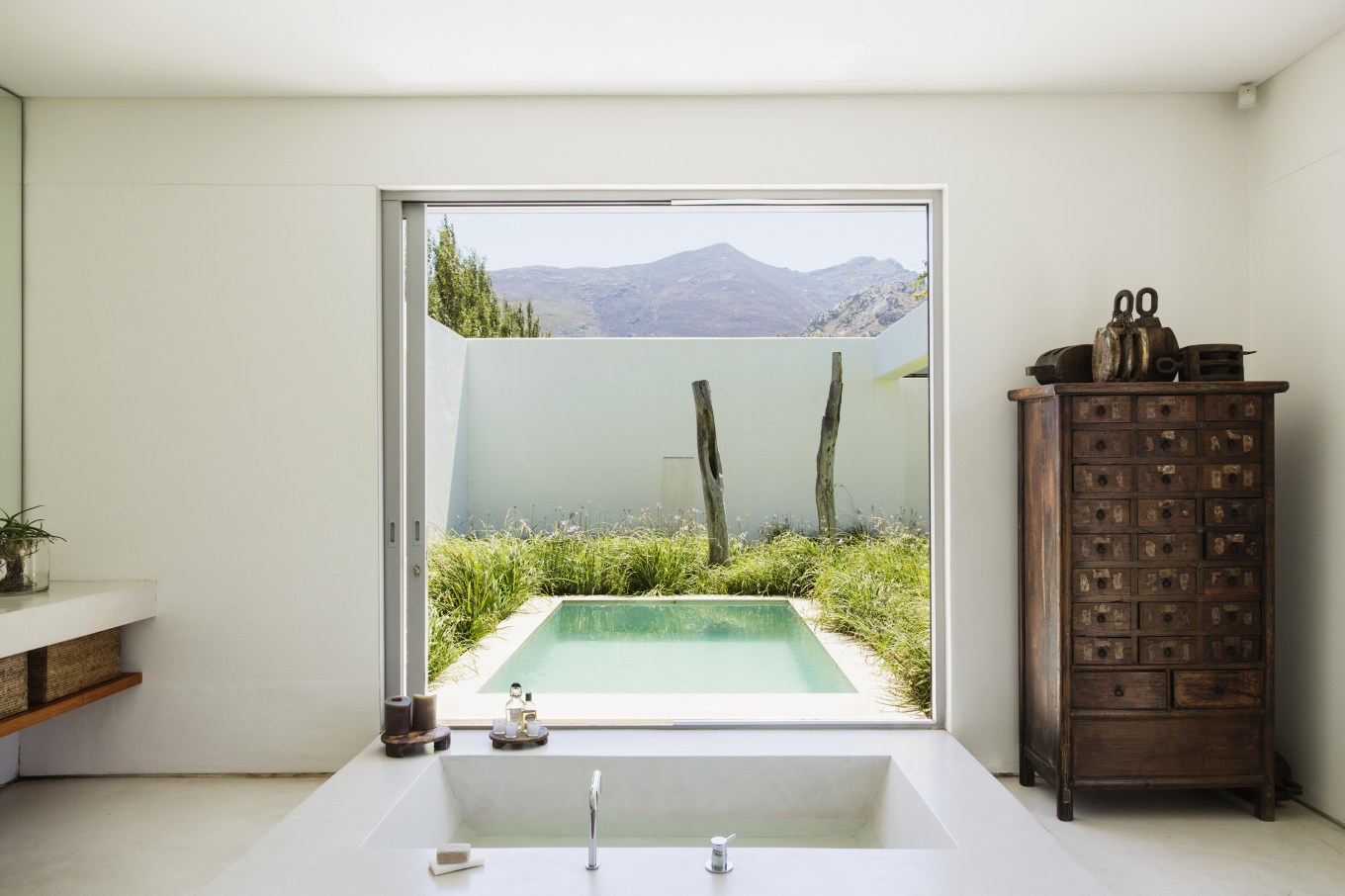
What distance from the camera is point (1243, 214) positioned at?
3.57m

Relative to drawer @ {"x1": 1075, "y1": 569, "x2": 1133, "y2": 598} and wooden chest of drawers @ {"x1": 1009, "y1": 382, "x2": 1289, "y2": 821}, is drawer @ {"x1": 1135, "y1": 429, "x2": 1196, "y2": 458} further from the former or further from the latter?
drawer @ {"x1": 1075, "y1": 569, "x2": 1133, "y2": 598}

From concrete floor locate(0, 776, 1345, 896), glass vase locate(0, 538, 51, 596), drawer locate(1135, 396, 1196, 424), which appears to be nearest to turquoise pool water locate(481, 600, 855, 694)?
concrete floor locate(0, 776, 1345, 896)

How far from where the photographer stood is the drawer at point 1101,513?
3062 mm

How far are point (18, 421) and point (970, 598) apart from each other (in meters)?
3.98

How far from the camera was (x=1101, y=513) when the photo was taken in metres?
3.06

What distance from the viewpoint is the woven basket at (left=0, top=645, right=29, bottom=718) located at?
3.00 meters

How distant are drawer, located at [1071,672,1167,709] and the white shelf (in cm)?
363

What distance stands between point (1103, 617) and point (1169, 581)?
27 centimetres

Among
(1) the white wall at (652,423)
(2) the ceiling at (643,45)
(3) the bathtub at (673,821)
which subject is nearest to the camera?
(3) the bathtub at (673,821)

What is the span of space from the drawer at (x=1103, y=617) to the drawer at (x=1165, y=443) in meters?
0.54

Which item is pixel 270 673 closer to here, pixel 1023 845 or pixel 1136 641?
pixel 1023 845

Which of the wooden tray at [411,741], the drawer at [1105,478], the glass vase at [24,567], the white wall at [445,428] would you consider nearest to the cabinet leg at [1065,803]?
the drawer at [1105,478]

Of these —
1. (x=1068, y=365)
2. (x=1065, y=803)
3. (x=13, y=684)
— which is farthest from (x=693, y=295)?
(x=13, y=684)

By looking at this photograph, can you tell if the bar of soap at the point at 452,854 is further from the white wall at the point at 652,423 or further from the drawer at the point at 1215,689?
the drawer at the point at 1215,689
